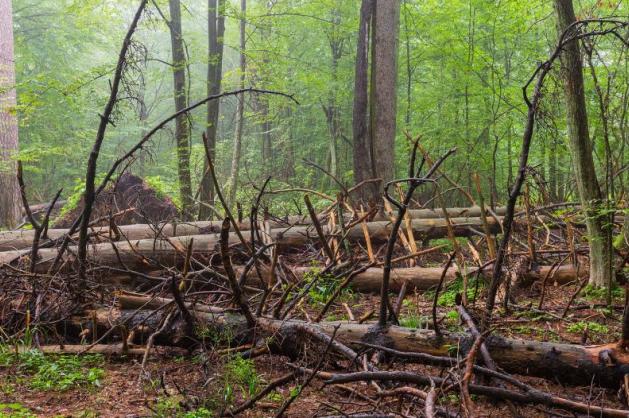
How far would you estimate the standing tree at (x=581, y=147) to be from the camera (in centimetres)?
464

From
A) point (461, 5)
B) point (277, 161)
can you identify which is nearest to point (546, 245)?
point (461, 5)

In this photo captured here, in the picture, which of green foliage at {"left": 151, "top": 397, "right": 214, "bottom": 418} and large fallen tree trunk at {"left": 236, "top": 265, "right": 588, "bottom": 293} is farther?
large fallen tree trunk at {"left": 236, "top": 265, "right": 588, "bottom": 293}

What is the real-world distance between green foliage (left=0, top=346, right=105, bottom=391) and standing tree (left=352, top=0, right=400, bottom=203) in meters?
A: 6.44

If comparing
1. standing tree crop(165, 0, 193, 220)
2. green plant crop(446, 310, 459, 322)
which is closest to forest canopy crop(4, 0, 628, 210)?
standing tree crop(165, 0, 193, 220)

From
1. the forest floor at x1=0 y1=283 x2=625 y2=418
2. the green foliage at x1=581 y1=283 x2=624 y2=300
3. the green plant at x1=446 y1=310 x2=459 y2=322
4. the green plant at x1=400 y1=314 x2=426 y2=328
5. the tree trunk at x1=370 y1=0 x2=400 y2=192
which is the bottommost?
the forest floor at x1=0 y1=283 x2=625 y2=418

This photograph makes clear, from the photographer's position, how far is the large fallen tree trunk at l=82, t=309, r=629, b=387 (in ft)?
10.2

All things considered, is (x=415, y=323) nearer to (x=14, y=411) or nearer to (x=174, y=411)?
(x=174, y=411)

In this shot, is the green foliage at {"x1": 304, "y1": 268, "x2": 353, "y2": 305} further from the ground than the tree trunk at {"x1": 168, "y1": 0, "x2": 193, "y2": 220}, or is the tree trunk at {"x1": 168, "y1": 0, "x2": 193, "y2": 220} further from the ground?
the tree trunk at {"x1": 168, "y1": 0, "x2": 193, "y2": 220}

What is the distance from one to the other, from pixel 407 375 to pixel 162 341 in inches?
91.9

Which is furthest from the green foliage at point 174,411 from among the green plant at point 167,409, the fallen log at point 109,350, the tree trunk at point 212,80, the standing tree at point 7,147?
the standing tree at point 7,147

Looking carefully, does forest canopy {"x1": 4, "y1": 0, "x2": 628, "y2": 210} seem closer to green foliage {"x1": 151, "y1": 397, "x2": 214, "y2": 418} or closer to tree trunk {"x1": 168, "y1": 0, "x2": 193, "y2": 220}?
tree trunk {"x1": 168, "y1": 0, "x2": 193, "y2": 220}

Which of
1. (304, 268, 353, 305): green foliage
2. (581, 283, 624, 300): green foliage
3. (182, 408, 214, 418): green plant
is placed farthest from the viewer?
(304, 268, 353, 305): green foliage

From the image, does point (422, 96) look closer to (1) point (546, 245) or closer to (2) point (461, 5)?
(2) point (461, 5)

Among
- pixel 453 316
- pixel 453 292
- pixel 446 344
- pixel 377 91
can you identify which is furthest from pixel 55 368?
pixel 377 91
